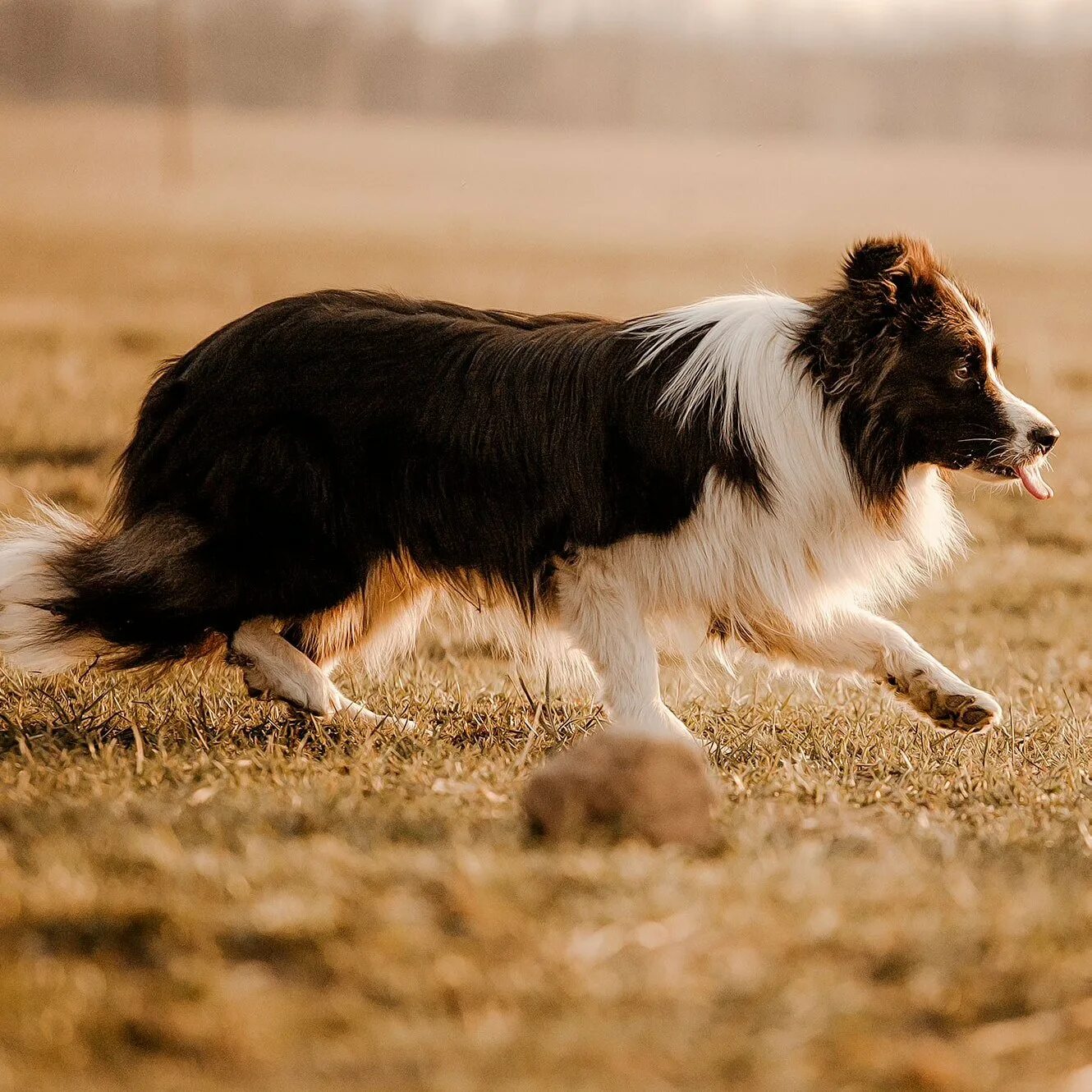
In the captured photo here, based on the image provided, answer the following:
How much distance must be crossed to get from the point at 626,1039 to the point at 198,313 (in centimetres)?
1495

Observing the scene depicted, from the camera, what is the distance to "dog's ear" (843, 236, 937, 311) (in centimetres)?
473

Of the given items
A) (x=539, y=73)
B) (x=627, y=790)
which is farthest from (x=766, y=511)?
(x=539, y=73)

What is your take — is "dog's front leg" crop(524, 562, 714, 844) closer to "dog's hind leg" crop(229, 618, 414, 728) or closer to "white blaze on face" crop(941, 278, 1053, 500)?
"dog's hind leg" crop(229, 618, 414, 728)

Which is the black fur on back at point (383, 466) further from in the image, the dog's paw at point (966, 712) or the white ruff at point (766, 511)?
the dog's paw at point (966, 712)

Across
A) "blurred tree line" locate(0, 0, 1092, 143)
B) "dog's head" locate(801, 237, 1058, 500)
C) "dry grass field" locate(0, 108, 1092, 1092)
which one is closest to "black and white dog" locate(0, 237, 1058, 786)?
"dog's head" locate(801, 237, 1058, 500)

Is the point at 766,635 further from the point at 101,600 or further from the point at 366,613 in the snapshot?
the point at 101,600

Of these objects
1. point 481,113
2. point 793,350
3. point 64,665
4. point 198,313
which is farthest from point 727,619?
point 481,113

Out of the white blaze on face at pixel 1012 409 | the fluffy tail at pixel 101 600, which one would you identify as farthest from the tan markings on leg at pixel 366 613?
the white blaze on face at pixel 1012 409

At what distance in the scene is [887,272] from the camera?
4.73m

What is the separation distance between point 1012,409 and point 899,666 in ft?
2.98

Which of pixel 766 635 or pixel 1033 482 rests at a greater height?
pixel 1033 482

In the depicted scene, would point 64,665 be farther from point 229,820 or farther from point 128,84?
point 128,84

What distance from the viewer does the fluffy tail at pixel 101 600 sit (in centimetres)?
481

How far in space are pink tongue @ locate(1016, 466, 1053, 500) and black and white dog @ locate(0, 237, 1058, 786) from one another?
14 millimetres
